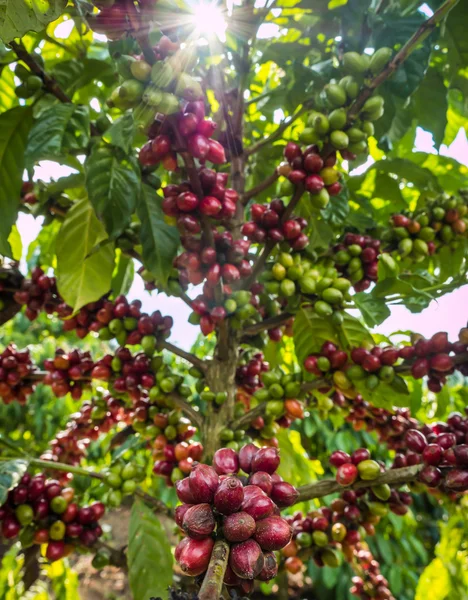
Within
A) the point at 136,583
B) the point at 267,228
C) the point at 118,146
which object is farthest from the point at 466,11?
the point at 136,583

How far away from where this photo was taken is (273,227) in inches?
55.2

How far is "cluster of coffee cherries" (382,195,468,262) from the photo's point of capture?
154 cm

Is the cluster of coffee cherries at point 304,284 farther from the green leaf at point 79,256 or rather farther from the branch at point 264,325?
the green leaf at point 79,256

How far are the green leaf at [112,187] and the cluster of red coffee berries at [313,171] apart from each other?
0.42 m

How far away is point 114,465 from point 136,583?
0.33m

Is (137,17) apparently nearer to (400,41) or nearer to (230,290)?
(230,290)

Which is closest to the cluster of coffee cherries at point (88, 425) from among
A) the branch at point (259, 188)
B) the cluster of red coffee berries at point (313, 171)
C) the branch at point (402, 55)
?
the branch at point (259, 188)

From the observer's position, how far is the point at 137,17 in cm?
85

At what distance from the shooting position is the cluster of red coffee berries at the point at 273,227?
1377 mm

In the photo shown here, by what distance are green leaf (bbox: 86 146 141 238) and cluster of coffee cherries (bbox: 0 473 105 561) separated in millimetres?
852

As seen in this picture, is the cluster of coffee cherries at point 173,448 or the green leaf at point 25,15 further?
the cluster of coffee cherries at point 173,448

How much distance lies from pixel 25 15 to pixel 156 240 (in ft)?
2.10

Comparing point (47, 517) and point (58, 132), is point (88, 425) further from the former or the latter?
point (58, 132)

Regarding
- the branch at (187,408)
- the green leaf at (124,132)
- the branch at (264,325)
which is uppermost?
the green leaf at (124,132)
